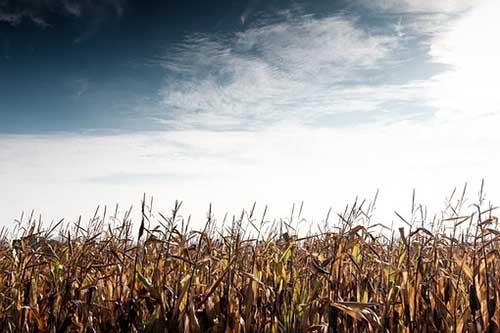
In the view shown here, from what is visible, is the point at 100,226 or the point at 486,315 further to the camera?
the point at 100,226

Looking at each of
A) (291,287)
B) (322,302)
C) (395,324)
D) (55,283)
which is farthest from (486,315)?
(55,283)

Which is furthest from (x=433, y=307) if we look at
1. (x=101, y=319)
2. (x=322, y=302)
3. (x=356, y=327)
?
(x=101, y=319)

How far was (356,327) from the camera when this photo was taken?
3.73 metres

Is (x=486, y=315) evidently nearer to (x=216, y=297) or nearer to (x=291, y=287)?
(x=291, y=287)

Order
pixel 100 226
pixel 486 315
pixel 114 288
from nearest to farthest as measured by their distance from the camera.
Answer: pixel 486 315
pixel 114 288
pixel 100 226

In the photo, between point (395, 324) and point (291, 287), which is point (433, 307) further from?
point (291, 287)

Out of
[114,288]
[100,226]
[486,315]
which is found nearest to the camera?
[486,315]

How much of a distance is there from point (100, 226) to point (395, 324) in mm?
3483

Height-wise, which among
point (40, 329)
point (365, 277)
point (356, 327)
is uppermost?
point (365, 277)

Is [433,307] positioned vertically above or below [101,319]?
above

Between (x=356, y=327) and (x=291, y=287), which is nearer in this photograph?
(x=356, y=327)

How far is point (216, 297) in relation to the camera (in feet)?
13.4

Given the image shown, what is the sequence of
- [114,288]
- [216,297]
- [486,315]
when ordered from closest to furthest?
[486,315] < [216,297] < [114,288]

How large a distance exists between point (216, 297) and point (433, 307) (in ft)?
6.32
